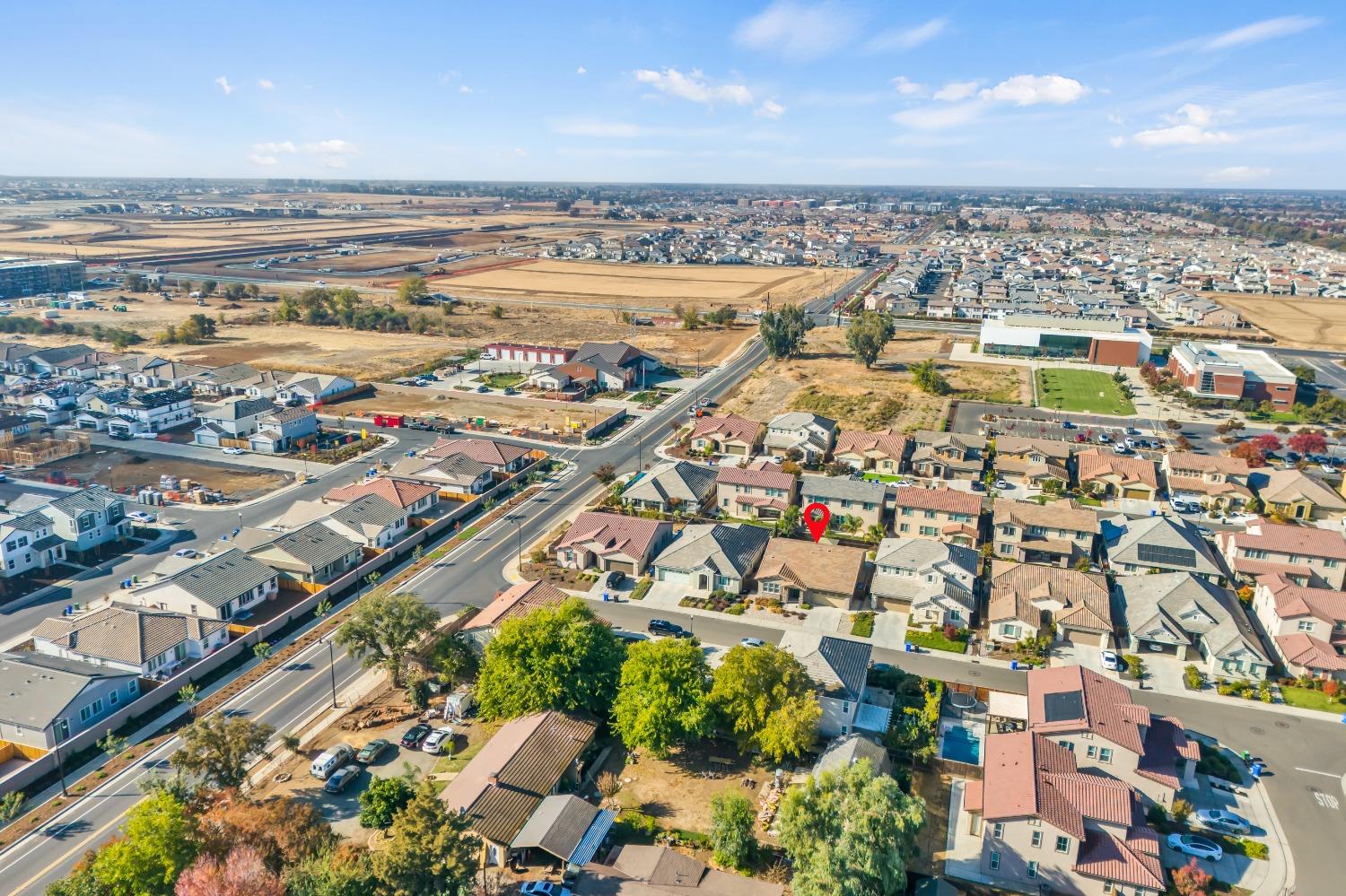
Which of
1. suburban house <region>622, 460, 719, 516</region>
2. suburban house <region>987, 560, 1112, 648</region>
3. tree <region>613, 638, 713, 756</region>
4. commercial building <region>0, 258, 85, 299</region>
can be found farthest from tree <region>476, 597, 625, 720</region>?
commercial building <region>0, 258, 85, 299</region>

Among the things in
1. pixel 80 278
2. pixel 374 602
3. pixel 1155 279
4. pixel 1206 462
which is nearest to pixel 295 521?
pixel 374 602

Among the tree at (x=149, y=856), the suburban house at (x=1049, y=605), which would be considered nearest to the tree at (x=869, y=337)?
the suburban house at (x=1049, y=605)

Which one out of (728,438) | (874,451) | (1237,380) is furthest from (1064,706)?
(1237,380)

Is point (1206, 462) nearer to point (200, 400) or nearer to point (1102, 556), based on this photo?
point (1102, 556)

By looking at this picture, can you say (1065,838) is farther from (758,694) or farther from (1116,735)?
(758,694)

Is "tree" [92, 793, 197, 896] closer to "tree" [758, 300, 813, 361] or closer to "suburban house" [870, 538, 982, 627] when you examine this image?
"suburban house" [870, 538, 982, 627]

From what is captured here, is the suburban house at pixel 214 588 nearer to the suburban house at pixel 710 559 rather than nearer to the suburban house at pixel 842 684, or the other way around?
the suburban house at pixel 710 559
